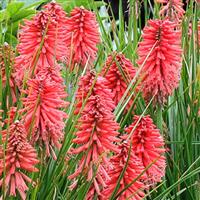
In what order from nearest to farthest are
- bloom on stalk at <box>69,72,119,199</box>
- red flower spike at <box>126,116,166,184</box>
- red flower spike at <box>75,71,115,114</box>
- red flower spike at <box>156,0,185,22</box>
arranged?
bloom on stalk at <box>69,72,119,199</box> < red flower spike at <box>75,71,115,114</box> < red flower spike at <box>126,116,166,184</box> < red flower spike at <box>156,0,185,22</box>

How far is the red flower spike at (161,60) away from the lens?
3.45 m

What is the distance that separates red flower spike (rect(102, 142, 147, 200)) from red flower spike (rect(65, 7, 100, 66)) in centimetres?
103

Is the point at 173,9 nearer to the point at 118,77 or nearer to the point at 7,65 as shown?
the point at 118,77

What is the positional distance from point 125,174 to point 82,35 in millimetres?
1159

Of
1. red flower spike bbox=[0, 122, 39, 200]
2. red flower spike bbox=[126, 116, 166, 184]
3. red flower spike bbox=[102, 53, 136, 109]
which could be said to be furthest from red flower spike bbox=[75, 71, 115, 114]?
red flower spike bbox=[102, 53, 136, 109]

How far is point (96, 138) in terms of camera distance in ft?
8.95

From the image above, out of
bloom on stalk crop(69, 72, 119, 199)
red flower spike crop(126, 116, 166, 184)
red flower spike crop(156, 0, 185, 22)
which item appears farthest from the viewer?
red flower spike crop(156, 0, 185, 22)

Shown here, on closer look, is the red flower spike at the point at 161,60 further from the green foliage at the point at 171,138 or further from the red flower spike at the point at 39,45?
the red flower spike at the point at 39,45

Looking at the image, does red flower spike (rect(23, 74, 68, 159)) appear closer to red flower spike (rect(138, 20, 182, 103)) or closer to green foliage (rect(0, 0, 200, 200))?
green foliage (rect(0, 0, 200, 200))

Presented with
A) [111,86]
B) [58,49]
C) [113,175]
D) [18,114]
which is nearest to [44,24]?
[58,49]

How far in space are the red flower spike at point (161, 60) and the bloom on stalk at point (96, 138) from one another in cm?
73

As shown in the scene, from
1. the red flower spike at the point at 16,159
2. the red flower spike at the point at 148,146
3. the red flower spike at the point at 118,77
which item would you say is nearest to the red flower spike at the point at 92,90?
the red flower spike at the point at 148,146

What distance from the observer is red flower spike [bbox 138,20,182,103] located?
345 centimetres


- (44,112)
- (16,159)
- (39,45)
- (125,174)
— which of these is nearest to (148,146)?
(125,174)
